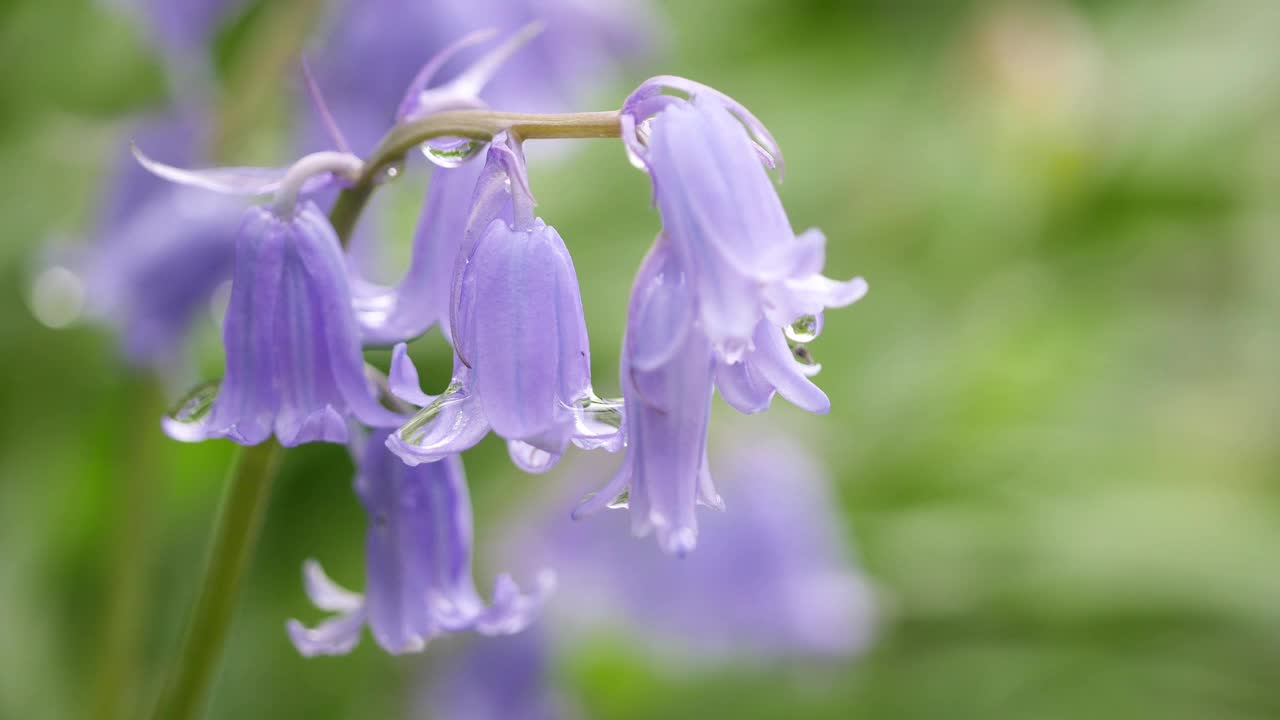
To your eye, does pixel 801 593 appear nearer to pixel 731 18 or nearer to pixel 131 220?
pixel 131 220

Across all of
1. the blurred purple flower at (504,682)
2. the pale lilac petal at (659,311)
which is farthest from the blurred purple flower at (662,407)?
the blurred purple flower at (504,682)

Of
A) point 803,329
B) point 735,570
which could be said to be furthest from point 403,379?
point 735,570

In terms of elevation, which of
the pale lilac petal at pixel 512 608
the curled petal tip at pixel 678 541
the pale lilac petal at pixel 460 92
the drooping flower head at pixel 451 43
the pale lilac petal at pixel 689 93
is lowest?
the curled petal tip at pixel 678 541

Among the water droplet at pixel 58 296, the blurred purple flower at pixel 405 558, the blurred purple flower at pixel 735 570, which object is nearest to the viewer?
the blurred purple flower at pixel 405 558

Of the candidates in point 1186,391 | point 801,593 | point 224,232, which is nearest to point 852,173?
point 1186,391

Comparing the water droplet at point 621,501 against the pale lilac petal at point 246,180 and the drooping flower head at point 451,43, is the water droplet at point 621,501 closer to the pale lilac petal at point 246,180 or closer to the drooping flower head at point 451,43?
the pale lilac petal at point 246,180
